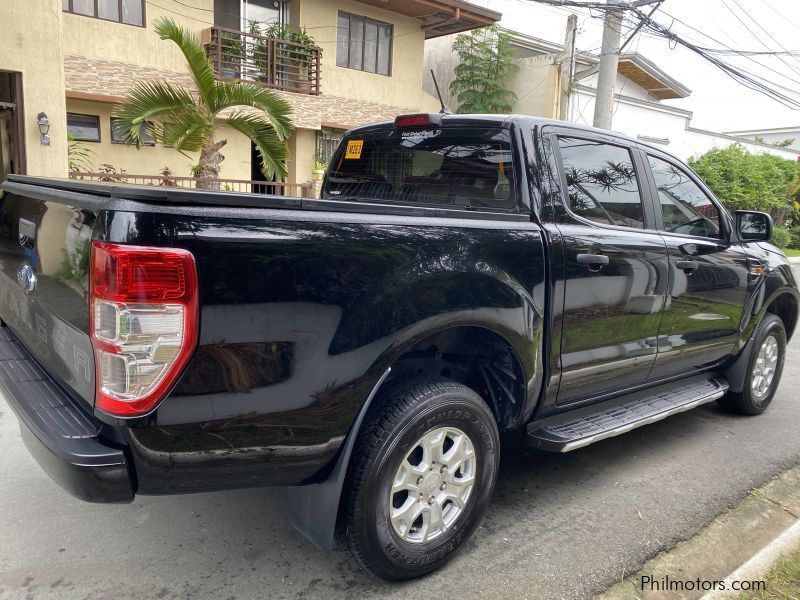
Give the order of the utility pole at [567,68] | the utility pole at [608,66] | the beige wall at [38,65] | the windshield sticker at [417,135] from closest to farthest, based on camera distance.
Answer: the windshield sticker at [417,135] < the beige wall at [38,65] < the utility pole at [608,66] < the utility pole at [567,68]

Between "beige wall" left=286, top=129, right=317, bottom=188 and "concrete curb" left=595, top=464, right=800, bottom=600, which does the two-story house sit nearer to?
"beige wall" left=286, top=129, right=317, bottom=188

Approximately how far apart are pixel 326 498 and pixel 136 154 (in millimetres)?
12886

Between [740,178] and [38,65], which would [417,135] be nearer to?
[38,65]

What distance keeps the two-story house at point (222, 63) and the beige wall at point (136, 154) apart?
0.8 inches

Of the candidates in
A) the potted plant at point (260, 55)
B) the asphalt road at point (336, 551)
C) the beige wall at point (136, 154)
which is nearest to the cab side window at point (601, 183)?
the asphalt road at point (336, 551)

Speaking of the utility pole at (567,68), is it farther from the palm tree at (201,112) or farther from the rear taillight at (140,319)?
the rear taillight at (140,319)

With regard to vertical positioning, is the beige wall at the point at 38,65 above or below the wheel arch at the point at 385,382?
above

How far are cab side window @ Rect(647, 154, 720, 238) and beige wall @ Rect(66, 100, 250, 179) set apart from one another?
33.5 feet

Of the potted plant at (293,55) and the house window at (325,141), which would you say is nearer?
the potted plant at (293,55)

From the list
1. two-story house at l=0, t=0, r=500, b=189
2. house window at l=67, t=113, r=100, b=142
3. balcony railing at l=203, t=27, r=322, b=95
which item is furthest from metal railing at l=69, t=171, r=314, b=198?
balcony railing at l=203, t=27, r=322, b=95

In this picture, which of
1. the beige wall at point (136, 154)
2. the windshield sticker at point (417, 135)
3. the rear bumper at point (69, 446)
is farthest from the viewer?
the beige wall at point (136, 154)

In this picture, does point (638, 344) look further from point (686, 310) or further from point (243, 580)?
point (243, 580)

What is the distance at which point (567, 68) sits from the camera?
17.7 metres

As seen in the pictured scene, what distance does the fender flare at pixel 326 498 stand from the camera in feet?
7.84
